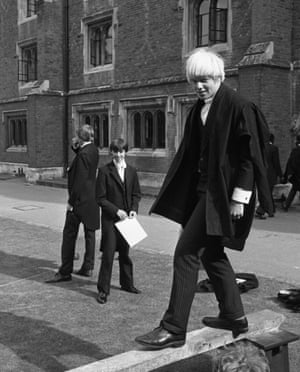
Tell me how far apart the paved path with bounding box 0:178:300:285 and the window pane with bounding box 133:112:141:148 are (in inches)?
123

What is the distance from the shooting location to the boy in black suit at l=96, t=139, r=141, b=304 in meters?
5.62

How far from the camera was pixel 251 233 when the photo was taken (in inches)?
371

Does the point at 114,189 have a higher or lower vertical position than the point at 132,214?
higher

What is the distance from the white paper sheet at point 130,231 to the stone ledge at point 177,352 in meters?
1.99

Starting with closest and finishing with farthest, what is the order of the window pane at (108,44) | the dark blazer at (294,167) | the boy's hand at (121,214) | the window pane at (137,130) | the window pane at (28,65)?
the boy's hand at (121,214)
the dark blazer at (294,167)
the window pane at (137,130)
the window pane at (108,44)
the window pane at (28,65)

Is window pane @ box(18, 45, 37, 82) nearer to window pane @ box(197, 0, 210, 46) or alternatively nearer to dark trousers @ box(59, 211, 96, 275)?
window pane @ box(197, 0, 210, 46)

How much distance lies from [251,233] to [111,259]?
14.6ft

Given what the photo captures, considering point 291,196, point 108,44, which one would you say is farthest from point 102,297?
point 108,44

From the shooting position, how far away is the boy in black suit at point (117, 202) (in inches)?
221

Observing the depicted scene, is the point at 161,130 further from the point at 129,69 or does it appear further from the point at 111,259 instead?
the point at 111,259

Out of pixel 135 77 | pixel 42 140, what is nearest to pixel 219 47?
pixel 135 77

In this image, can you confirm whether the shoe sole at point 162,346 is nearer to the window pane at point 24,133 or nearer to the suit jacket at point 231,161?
the suit jacket at point 231,161

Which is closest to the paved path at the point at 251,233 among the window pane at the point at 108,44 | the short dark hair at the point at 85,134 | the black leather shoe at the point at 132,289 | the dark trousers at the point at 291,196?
the dark trousers at the point at 291,196

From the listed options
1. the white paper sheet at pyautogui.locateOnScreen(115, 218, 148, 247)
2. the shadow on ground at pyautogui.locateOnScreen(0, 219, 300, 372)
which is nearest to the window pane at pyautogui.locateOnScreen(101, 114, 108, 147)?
the shadow on ground at pyautogui.locateOnScreen(0, 219, 300, 372)
